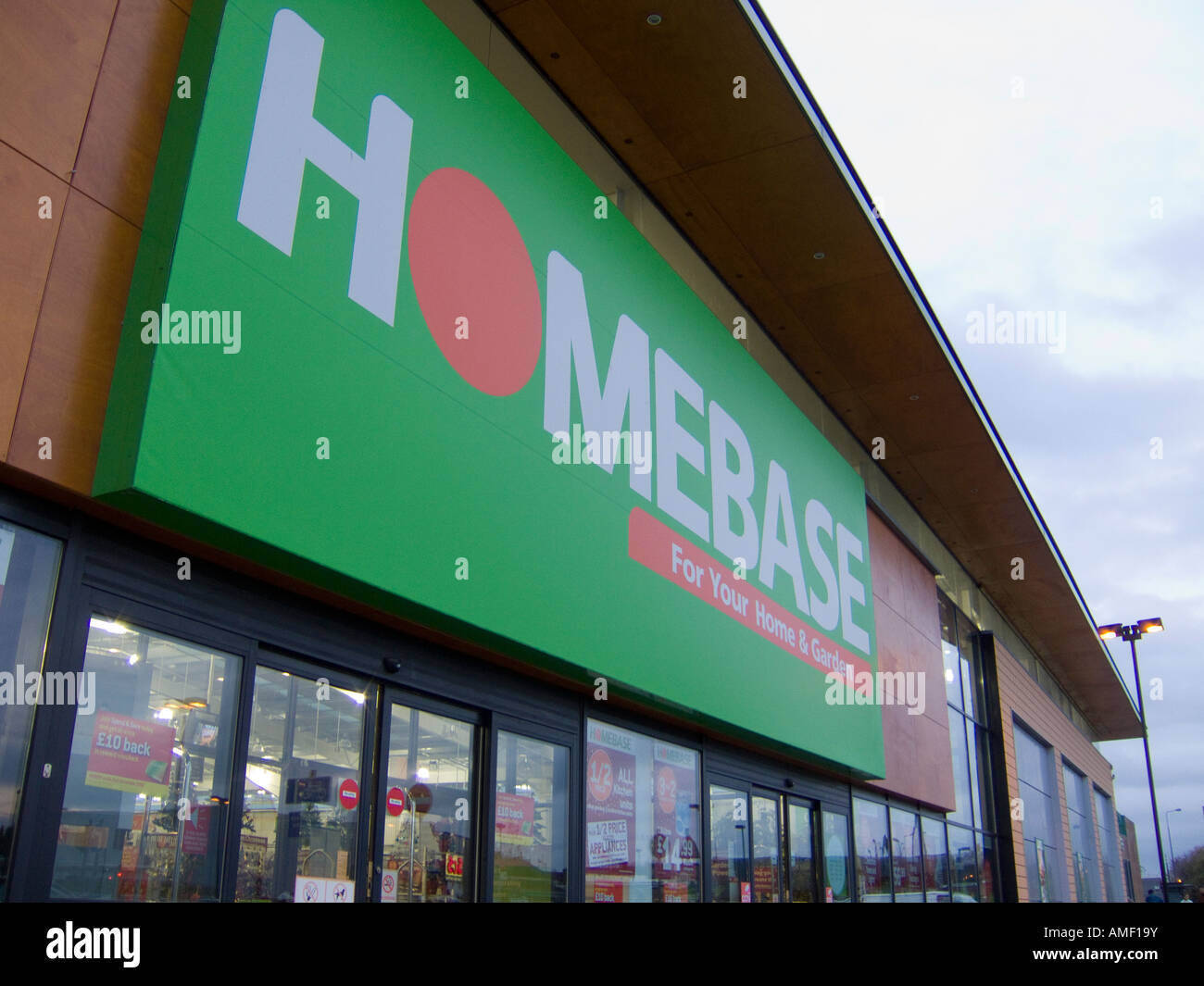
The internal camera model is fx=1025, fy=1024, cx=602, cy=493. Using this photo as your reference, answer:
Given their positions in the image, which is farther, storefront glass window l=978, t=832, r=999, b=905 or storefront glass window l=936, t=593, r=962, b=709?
storefront glass window l=978, t=832, r=999, b=905

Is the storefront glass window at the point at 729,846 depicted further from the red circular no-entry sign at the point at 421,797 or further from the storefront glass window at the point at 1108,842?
the storefront glass window at the point at 1108,842

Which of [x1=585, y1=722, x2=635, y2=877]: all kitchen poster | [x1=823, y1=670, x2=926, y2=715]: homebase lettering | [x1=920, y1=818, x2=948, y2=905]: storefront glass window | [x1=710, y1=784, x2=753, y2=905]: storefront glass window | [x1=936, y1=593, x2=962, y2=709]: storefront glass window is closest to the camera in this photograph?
[x1=585, y1=722, x2=635, y2=877]: all kitchen poster

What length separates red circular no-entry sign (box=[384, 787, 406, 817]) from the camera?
552 centimetres

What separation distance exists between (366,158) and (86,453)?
231 cm

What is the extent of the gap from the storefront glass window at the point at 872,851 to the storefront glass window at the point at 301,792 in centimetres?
866

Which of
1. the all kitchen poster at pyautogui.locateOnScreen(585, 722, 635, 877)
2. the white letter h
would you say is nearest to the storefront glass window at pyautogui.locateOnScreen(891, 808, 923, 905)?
the all kitchen poster at pyautogui.locateOnScreen(585, 722, 635, 877)

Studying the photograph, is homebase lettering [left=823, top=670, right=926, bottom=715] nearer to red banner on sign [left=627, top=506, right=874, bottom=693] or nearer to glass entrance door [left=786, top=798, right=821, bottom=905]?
red banner on sign [left=627, top=506, right=874, bottom=693]

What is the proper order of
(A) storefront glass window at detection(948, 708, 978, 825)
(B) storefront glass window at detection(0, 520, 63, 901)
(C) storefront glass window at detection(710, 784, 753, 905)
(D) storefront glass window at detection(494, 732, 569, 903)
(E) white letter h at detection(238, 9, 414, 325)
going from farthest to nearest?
(A) storefront glass window at detection(948, 708, 978, 825) → (C) storefront glass window at detection(710, 784, 753, 905) → (D) storefront glass window at detection(494, 732, 569, 903) → (E) white letter h at detection(238, 9, 414, 325) → (B) storefront glass window at detection(0, 520, 63, 901)

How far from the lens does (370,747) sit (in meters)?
5.50

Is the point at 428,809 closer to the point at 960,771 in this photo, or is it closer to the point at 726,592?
the point at 726,592

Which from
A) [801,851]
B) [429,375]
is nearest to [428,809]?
[429,375]

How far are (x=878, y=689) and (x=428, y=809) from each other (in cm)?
834
